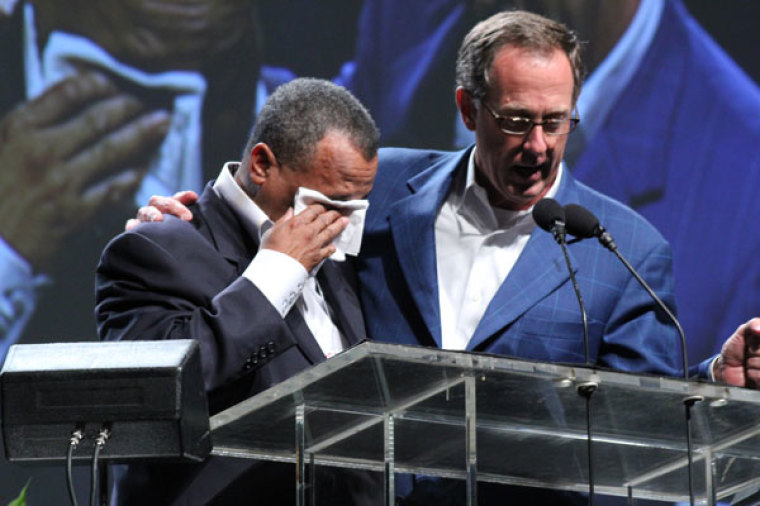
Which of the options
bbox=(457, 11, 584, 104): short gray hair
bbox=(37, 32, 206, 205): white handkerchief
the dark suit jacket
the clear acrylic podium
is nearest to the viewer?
the clear acrylic podium

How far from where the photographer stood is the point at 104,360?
201cm

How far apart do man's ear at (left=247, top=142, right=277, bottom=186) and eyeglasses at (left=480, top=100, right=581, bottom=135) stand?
0.55m

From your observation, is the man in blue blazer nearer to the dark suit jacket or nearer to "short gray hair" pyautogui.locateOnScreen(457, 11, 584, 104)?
"short gray hair" pyautogui.locateOnScreen(457, 11, 584, 104)

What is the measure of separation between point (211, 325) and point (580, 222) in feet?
2.43

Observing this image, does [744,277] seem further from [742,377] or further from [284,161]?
[284,161]

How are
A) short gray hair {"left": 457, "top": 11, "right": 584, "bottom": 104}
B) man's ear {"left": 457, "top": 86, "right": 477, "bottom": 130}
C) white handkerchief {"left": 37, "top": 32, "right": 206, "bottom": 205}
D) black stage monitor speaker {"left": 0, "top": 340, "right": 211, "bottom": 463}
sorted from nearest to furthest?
black stage monitor speaker {"left": 0, "top": 340, "right": 211, "bottom": 463}
short gray hair {"left": 457, "top": 11, "right": 584, "bottom": 104}
man's ear {"left": 457, "top": 86, "right": 477, "bottom": 130}
white handkerchief {"left": 37, "top": 32, "right": 206, "bottom": 205}

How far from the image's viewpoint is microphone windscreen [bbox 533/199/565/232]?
2625 millimetres

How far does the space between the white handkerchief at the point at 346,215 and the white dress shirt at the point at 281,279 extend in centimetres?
8

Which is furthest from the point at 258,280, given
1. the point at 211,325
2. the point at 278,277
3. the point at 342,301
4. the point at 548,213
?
the point at 548,213

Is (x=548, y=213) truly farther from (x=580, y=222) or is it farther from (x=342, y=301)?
(x=342, y=301)

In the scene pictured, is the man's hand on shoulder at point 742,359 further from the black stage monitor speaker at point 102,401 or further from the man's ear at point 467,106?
the black stage monitor speaker at point 102,401

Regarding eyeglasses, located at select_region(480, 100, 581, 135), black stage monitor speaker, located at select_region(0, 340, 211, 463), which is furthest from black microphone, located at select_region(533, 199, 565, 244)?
black stage monitor speaker, located at select_region(0, 340, 211, 463)

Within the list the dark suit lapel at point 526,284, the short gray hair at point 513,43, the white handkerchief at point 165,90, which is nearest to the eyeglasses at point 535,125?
the short gray hair at point 513,43

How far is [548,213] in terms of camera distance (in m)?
2.63
